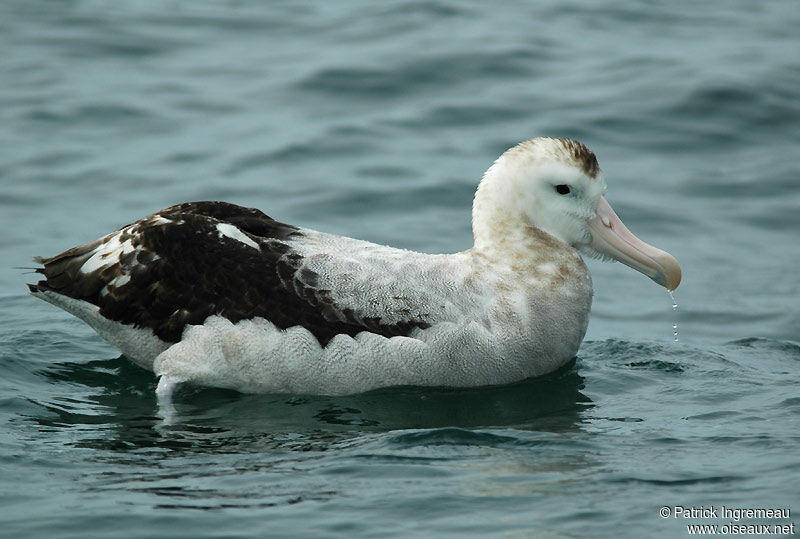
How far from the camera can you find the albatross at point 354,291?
944cm

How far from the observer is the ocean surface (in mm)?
7750

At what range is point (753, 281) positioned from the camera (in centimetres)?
1348

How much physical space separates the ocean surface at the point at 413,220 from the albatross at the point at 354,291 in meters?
0.26

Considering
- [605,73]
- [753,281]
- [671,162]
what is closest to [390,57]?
[605,73]

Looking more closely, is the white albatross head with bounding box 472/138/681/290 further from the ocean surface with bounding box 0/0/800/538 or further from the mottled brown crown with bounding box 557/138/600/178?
the ocean surface with bounding box 0/0/800/538

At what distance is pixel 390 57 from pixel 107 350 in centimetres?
921

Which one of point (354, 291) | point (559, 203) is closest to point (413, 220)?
point (559, 203)

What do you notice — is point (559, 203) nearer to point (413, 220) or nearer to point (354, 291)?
point (354, 291)

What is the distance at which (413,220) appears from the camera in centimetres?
1472

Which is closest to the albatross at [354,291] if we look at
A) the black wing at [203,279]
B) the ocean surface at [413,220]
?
the black wing at [203,279]

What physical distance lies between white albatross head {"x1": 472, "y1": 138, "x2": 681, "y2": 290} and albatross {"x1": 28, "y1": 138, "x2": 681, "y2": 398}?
0.4 inches

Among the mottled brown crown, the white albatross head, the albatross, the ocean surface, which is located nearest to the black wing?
the albatross

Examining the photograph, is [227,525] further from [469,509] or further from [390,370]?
[390,370]

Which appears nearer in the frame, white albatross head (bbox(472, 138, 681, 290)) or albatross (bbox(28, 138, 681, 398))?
albatross (bbox(28, 138, 681, 398))
